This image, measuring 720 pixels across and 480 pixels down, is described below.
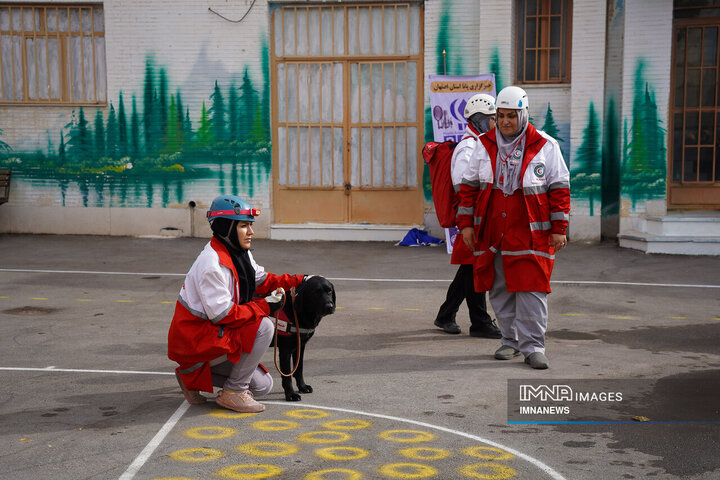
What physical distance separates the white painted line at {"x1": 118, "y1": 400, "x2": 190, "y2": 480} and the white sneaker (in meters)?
0.29

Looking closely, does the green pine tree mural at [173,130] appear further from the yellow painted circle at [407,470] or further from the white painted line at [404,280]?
the yellow painted circle at [407,470]

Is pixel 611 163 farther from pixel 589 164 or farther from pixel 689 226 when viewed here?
pixel 689 226

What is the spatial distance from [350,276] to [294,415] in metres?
5.87

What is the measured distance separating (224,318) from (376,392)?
1.32 m

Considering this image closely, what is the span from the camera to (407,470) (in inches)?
179

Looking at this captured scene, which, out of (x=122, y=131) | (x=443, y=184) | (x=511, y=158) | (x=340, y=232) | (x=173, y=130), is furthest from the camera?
(x=122, y=131)

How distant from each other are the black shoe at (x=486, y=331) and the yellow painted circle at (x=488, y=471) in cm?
324

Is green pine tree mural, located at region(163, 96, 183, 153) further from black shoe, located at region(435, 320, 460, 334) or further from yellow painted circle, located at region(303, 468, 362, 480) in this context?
yellow painted circle, located at region(303, 468, 362, 480)

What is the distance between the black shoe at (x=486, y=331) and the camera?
7820 millimetres

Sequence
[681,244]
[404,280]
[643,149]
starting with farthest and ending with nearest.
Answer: [643,149] → [681,244] → [404,280]

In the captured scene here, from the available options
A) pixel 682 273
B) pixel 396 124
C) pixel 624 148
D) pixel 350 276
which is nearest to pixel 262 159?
pixel 396 124

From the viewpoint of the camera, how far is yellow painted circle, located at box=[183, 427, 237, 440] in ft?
16.6

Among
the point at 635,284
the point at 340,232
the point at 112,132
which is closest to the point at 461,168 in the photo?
the point at 635,284

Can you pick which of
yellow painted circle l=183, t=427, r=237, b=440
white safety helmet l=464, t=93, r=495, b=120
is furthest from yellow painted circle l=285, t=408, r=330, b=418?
white safety helmet l=464, t=93, r=495, b=120
